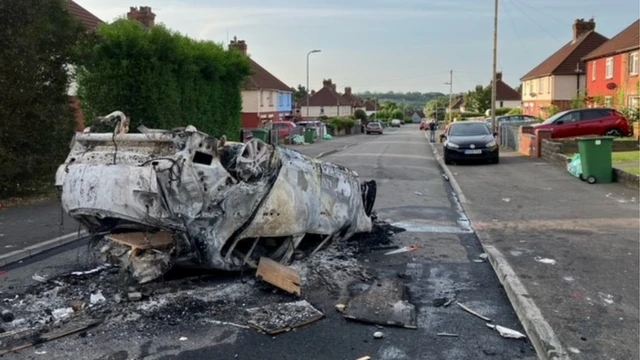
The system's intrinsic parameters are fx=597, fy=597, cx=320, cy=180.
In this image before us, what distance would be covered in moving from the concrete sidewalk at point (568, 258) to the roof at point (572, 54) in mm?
37512

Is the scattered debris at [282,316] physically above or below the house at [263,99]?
below

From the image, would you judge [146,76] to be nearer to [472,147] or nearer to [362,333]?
[472,147]

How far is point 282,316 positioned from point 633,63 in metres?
34.8

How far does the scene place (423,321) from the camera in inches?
215

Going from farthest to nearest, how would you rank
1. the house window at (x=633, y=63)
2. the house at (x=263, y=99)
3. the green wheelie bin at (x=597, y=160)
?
the house at (x=263, y=99) → the house window at (x=633, y=63) → the green wheelie bin at (x=597, y=160)

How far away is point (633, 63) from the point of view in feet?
112

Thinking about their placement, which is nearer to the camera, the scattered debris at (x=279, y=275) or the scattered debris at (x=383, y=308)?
the scattered debris at (x=383, y=308)

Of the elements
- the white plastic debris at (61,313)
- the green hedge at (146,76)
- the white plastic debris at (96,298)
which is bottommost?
the white plastic debris at (61,313)

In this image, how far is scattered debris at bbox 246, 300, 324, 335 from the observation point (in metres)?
5.23

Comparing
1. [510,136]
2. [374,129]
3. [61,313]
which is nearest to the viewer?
[61,313]

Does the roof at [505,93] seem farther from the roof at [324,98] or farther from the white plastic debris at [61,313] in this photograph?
the white plastic debris at [61,313]

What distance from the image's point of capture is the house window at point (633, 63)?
33.5m

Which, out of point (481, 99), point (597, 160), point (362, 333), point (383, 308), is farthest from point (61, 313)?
point (481, 99)

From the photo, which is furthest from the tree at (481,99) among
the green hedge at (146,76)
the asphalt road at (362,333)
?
the asphalt road at (362,333)
